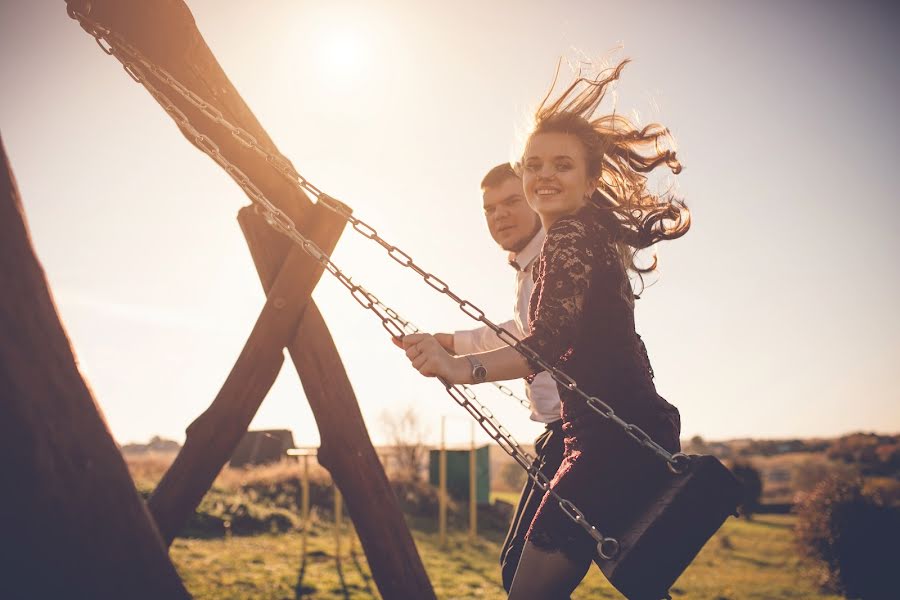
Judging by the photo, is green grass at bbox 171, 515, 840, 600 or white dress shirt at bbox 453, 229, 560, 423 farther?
green grass at bbox 171, 515, 840, 600

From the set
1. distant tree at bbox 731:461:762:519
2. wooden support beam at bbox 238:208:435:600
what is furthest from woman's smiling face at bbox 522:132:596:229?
distant tree at bbox 731:461:762:519

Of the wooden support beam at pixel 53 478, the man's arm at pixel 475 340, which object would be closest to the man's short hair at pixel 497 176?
the man's arm at pixel 475 340

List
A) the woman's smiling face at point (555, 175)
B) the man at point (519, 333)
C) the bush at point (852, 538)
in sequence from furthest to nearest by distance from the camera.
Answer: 1. the bush at point (852, 538)
2. the man at point (519, 333)
3. the woman's smiling face at point (555, 175)

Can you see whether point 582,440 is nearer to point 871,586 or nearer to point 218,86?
point 218,86

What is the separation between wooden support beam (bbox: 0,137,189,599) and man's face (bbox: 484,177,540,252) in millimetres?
2828

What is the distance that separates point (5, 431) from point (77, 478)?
0.18 metres

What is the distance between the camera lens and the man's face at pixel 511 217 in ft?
13.4

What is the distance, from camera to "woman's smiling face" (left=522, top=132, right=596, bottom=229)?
8.94ft

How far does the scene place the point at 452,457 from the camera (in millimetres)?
21938

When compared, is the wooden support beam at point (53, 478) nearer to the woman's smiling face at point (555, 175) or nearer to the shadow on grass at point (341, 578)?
the woman's smiling face at point (555, 175)

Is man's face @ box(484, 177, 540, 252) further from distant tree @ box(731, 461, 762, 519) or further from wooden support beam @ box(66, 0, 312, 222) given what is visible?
distant tree @ box(731, 461, 762, 519)

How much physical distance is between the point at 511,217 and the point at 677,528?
7.79 ft

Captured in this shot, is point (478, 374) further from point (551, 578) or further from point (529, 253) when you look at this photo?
point (529, 253)

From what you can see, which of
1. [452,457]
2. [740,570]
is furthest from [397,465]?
[740,570]
